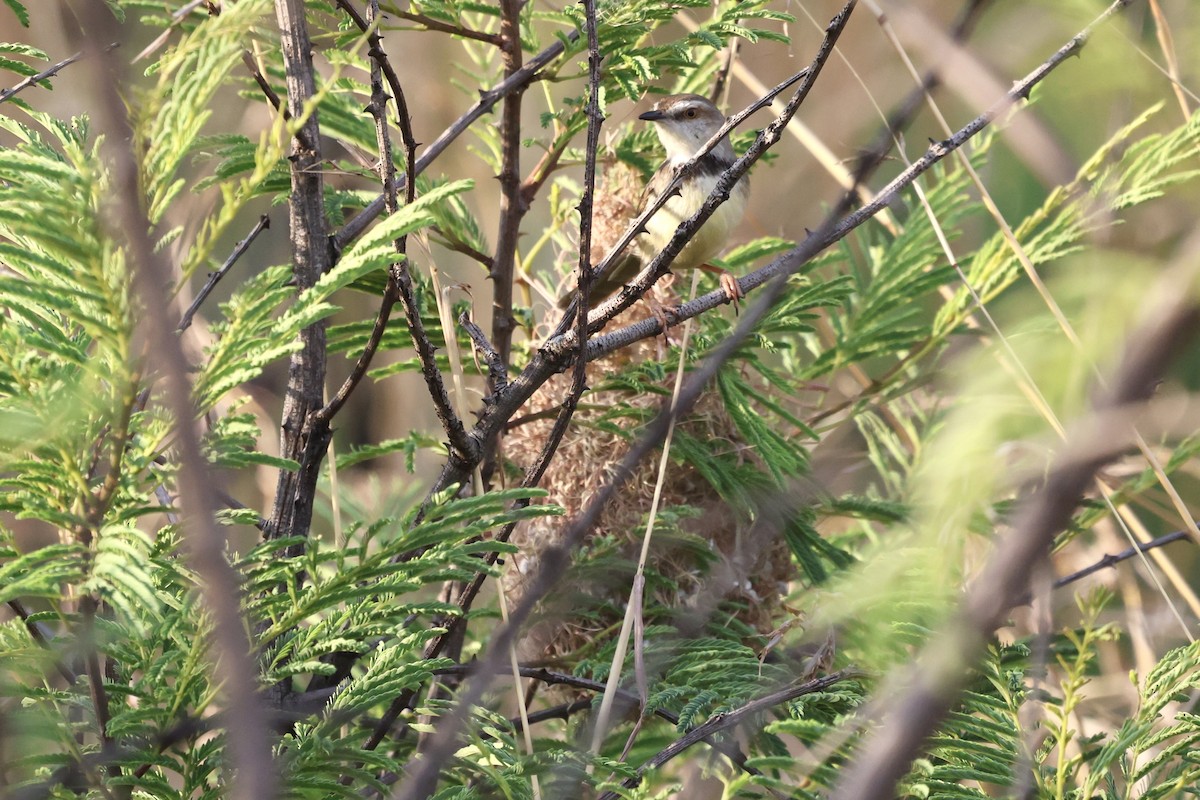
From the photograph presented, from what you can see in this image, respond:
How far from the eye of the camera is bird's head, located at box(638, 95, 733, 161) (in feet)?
9.70

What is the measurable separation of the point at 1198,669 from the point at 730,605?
95 cm

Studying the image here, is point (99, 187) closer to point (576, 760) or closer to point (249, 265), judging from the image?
point (576, 760)

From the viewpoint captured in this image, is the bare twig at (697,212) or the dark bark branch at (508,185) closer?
the bare twig at (697,212)

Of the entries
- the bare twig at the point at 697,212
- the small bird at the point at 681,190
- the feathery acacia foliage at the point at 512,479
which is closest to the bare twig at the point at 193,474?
the feathery acacia foliage at the point at 512,479

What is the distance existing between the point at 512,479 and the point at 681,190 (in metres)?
0.94

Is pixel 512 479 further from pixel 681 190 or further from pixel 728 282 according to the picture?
pixel 681 190

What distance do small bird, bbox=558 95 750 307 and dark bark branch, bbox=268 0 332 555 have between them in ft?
3.07

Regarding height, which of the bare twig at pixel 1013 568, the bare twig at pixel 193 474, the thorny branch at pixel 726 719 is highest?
the bare twig at pixel 193 474

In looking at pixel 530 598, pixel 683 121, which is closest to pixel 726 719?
pixel 530 598

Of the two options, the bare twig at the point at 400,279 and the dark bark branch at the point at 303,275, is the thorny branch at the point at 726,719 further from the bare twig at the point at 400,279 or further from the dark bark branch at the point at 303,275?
the dark bark branch at the point at 303,275

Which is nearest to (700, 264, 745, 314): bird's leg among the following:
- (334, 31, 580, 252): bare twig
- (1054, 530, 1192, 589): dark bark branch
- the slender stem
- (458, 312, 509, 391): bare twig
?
(458, 312, 509, 391): bare twig

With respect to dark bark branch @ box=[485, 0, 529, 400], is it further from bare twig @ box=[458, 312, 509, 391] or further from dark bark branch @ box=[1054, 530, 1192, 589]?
dark bark branch @ box=[1054, 530, 1192, 589]

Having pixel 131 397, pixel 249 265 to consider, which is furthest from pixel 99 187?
pixel 249 265

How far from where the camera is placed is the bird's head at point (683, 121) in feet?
9.70
